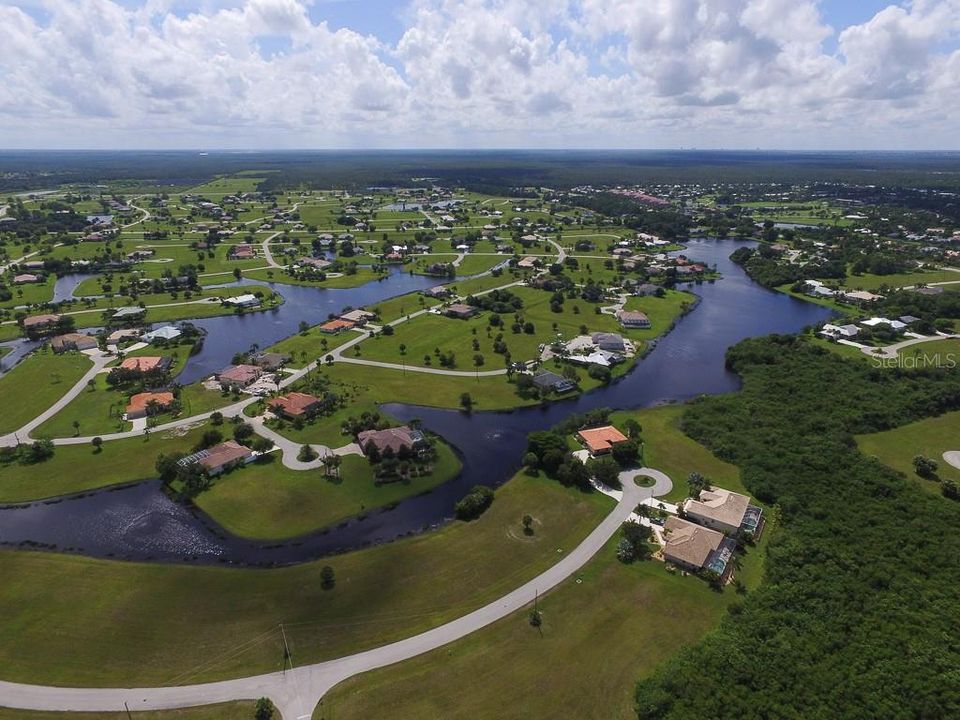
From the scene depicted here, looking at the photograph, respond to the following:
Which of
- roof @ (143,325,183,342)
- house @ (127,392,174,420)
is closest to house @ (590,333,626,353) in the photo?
house @ (127,392,174,420)

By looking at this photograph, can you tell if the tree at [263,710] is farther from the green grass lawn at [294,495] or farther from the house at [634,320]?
the house at [634,320]

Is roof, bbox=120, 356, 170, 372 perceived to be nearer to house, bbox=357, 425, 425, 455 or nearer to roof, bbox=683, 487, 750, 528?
house, bbox=357, 425, 425, 455

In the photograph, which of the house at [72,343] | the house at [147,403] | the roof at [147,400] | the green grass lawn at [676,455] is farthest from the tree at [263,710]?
the house at [72,343]

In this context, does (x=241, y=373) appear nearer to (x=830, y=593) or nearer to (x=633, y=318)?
(x=633, y=318)

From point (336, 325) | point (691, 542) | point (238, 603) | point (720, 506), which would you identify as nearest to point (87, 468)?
point (238, 603)

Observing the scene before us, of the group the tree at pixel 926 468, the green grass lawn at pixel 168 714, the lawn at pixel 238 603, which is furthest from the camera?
the tree at pixel 926 468

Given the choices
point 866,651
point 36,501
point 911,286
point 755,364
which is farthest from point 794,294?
point 36,501

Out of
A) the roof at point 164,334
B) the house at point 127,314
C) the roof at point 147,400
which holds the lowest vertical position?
the house at point 127,314
